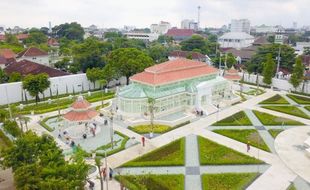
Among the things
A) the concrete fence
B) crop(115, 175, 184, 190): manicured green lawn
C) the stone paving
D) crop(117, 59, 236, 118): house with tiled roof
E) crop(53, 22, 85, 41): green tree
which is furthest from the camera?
crop(53, 22, 85, 41): green tree

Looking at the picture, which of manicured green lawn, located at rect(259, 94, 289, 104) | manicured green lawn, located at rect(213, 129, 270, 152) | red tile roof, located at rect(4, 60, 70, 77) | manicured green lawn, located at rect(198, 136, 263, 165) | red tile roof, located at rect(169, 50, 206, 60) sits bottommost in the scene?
manicured green lawn, located at rect(198, 136, 263, 165)

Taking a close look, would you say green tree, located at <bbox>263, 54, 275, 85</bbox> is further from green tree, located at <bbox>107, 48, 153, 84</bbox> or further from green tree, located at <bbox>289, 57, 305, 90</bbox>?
green tree, located at <bbox>107, 48, 153, 84</bbox>

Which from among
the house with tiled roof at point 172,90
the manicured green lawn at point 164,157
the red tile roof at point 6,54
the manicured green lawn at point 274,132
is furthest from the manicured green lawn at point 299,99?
the red tile roof at point 6,54

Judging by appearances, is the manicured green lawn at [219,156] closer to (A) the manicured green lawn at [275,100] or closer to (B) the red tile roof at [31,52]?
(A) the manicured green lawn at [275,100]

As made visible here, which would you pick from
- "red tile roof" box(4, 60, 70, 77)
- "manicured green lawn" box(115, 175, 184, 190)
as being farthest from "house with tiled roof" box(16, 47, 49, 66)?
"manicured green lawn" box(115, 175, 184, 190)

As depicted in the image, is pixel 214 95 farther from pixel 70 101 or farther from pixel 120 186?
pixel 120 186
